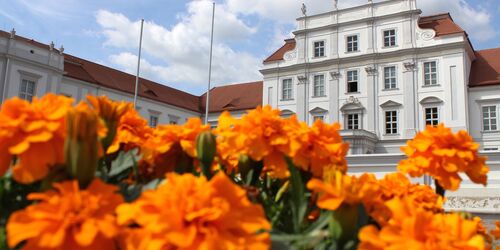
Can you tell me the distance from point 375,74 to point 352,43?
2105 mm

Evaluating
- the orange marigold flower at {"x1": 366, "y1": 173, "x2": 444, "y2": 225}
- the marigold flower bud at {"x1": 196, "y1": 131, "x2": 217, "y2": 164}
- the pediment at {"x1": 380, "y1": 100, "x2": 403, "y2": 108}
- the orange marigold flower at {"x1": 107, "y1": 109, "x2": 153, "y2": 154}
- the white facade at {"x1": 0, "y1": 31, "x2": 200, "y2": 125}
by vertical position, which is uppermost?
the white facade at {"x1": 0, "y1": 31, "x2": 200, "y2": 125}

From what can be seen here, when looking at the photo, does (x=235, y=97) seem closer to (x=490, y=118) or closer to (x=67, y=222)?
(x=490, y=118)

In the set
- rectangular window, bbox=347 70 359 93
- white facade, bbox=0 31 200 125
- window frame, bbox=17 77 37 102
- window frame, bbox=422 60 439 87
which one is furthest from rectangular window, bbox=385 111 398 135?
window frame, bbox=17 77 37 102

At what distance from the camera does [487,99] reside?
1791 cm

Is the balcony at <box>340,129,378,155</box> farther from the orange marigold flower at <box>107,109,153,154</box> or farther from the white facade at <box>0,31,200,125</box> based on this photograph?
the orange marigold flower at <box>107,109,153,154</box>

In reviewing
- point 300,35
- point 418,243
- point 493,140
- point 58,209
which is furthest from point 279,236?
point 300,35

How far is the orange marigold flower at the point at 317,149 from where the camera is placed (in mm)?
858

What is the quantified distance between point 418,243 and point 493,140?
64.7 ft

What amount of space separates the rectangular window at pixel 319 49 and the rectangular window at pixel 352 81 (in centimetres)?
185

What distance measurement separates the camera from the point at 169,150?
94cm

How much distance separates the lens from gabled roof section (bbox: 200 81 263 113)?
25.7 metres

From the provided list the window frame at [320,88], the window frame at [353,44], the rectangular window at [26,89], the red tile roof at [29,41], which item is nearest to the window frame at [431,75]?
the window frame at [353,44]

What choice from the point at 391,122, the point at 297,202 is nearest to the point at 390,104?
the point at 391,122

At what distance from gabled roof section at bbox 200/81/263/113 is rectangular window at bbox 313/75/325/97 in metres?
4.57
